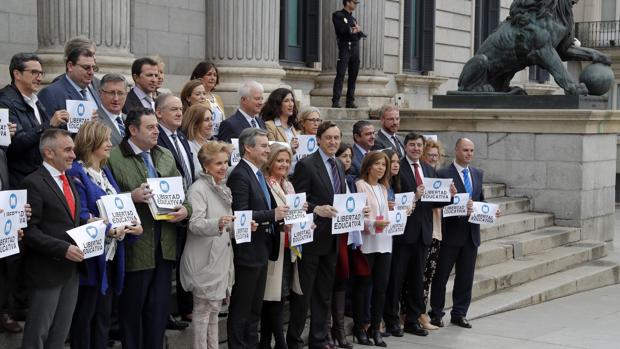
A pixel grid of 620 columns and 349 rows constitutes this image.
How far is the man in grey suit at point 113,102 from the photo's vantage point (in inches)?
302

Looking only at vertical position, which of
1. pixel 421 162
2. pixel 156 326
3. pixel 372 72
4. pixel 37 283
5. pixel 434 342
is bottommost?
pixel 434 342

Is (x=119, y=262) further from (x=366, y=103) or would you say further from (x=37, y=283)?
(x=366, y=103)

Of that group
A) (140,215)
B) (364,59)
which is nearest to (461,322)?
(140,215)

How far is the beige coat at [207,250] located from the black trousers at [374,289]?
6.58ft

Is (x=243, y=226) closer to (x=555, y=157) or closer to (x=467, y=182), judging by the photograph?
(x=467, y=182)

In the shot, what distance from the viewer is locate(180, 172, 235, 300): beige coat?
7484mm

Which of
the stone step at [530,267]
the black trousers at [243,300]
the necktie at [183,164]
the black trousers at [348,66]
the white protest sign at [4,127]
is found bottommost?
the stone step at [530,267]

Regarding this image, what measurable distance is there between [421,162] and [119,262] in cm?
408

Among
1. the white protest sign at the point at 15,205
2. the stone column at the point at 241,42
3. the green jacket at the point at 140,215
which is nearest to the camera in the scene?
the white protest sign at the point at 15,205

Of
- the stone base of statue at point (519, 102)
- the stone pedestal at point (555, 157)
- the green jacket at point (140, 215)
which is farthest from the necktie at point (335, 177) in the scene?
the stone base of statue at point (519, 102)

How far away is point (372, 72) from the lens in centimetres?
1956

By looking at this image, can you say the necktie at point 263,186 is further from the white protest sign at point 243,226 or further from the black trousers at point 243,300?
the black trousers at point 243,300

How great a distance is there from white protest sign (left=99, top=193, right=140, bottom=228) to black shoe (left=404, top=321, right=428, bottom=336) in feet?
13.2

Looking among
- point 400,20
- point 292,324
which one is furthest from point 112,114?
point 400,20
